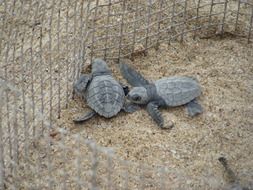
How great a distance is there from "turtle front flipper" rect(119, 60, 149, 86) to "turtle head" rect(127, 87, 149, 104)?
13 cm

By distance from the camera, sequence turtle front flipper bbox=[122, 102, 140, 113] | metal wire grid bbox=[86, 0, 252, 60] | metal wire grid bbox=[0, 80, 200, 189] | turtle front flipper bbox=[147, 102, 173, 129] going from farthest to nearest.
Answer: metal wire grid bbox=[86, 0, 252, 60], turtle front flipper bbox=[122, 102, 140, 113], turtle front flipper bbox=[147, 102, 173, 129], metal wire grid bbox=[0, 80, 200, 189]

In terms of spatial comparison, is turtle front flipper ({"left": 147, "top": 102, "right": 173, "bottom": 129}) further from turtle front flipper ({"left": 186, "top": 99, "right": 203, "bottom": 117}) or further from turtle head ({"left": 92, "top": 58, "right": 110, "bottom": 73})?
turtle head ({"left": 92, "top": 58, "right": 110, "bottom": 73})

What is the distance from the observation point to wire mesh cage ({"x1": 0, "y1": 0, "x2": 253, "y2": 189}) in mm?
2777

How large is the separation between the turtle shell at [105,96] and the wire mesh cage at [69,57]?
5.3 inches

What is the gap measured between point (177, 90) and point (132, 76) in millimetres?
291

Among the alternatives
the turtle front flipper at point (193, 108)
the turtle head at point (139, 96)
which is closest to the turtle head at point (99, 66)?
the turtle head at point (139, 96)

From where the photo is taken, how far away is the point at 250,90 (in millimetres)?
3387

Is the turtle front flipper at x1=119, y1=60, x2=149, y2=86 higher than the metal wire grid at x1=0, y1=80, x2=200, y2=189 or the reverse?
higher

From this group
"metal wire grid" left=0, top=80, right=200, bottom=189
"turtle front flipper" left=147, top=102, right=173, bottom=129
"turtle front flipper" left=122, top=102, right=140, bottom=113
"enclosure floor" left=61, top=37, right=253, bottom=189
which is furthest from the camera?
"turtle front flipper" left=122, top=102, right=140, bottom=113

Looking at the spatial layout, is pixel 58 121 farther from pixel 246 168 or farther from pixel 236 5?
pixel 236 5

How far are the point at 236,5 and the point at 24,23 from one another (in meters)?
1.32

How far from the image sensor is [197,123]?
318 centimetres

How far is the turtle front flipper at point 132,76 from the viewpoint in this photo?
340 centimetres

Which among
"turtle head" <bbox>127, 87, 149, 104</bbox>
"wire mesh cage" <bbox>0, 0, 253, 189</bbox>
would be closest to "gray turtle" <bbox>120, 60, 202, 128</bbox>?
"turtle head" <bbox>127, 87, 149, 104</bbox>
